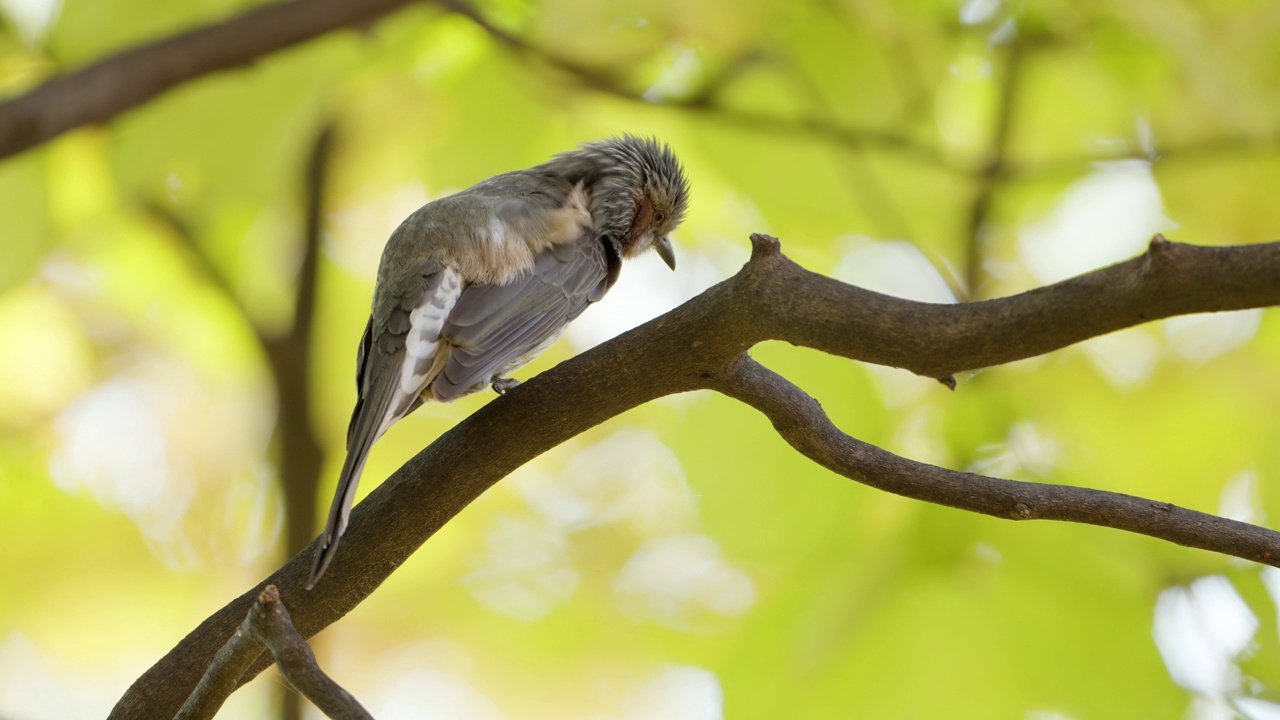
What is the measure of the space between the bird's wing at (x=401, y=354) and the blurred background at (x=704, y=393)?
2.82ft

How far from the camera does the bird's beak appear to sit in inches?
95.5

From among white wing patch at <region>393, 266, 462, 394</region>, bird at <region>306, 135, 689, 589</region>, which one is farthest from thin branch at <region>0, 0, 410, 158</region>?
white wing patch at <region>393, 266, 462, 394</region>

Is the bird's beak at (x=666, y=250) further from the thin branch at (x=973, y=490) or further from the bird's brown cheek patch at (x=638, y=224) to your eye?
the thin branch at (x=973, y=490)

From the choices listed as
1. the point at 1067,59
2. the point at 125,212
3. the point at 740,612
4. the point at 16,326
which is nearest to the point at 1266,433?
the point at 1067,59

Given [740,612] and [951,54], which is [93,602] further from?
[951,54]

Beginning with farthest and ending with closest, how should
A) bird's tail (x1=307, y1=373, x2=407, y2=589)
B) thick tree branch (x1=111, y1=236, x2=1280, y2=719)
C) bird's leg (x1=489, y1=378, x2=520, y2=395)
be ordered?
bird's leg (x1=489, y1=378, x2=520, y2=395) < bird's tail (x1=307, y1=373, x2=407, y2=589) < thick tree branch (x1=111, y1=236, x2=1280, y2=719)

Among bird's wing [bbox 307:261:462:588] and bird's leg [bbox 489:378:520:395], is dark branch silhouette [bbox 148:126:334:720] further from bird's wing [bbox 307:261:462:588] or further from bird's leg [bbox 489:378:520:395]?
bird's leg [bbox 489:378:520:395]

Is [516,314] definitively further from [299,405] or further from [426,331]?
[299,405]

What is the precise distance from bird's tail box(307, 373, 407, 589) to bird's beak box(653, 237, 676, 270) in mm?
906

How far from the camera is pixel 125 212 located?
299cm

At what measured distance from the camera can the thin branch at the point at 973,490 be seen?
4.23ft

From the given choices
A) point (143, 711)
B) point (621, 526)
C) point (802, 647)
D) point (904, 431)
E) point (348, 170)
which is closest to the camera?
point (143, 711)

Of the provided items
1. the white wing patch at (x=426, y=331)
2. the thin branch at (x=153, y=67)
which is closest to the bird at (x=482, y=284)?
the white wing patch at (x=426, y=331)

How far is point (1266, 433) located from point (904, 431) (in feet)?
2.57
